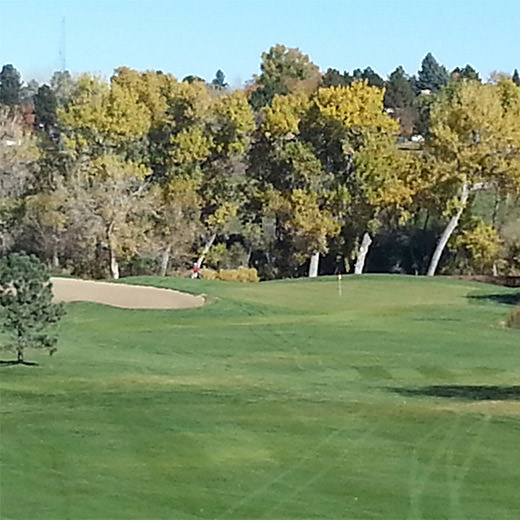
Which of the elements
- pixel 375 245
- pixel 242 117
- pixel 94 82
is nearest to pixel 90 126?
pixel 94 82

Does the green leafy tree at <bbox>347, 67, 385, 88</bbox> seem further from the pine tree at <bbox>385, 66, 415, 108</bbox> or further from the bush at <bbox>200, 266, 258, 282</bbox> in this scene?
the bush at <bbox>200, 266, 258, 282</bbox>

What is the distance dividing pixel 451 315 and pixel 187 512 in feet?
83.6

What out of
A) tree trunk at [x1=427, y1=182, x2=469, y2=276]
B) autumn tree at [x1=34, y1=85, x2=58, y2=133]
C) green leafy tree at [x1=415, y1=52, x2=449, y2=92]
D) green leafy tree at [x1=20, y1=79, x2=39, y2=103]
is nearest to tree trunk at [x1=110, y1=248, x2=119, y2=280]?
tree trunk at [x1=427, y1=182, x2=469, y2=276]

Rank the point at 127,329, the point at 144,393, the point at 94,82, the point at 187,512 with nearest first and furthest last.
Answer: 1. the point at 187,512
2. the point at 144,393
3. the point at 127,329
4. the point at 94,82

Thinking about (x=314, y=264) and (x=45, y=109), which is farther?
(x=45, y=109)

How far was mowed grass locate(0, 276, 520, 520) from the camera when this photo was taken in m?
10.9

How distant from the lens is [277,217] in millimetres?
59219

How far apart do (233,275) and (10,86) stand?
55.4 metres

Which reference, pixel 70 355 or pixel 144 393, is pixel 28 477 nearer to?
pixel 144 393

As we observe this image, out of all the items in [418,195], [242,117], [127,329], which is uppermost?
[242,117]

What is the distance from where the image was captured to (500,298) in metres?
40.6

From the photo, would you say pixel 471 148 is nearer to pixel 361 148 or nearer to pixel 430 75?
pixel 361 148

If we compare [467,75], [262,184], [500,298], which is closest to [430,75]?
[467,75]

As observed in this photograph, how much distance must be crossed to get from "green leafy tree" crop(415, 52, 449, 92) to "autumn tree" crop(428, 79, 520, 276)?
249 feet
